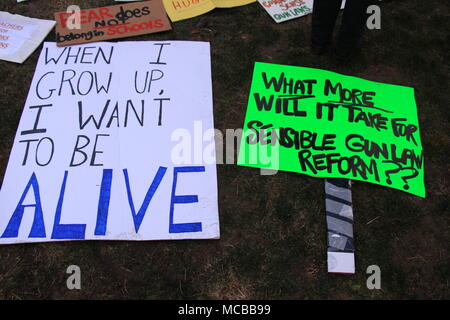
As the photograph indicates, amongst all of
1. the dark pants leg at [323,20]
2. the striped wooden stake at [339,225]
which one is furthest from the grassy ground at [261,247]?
the dark pants leg at [323,20]

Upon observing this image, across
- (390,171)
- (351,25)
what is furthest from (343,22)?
(390,171)

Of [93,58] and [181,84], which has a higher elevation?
[93,58]

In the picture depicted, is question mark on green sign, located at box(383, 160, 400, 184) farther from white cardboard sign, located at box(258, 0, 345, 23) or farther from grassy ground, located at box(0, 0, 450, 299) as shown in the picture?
white cardboard sign, located at box(258, 0, 345, 23)

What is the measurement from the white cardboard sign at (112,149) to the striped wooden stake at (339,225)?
0.48m

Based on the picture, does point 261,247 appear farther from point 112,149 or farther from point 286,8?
point 286,8

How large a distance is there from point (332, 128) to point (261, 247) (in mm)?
684

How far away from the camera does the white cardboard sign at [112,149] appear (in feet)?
5.10

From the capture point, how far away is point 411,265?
5.00 ft

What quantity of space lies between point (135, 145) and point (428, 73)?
1.65 m

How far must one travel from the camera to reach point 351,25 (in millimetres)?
1842

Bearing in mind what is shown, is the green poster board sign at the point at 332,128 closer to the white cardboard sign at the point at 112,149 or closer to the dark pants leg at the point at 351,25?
the dark pants leg at the point at 351,25

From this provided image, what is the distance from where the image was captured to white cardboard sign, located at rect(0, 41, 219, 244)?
1555 mm
